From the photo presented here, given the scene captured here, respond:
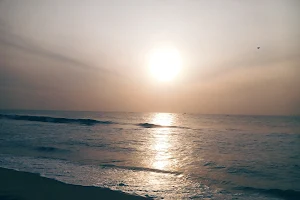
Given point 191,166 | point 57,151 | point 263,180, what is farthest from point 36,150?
point 263,180

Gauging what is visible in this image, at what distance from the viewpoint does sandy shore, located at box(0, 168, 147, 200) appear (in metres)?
9.38

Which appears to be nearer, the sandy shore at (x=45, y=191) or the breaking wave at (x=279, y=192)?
the sandy shore at (x=45, y=191)

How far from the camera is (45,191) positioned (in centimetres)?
1005

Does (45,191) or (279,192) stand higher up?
(45,191)

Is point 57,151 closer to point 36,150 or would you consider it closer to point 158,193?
point 36,150

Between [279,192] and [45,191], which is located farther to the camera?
[279,192]

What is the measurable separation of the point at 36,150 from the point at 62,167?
7.52 metres

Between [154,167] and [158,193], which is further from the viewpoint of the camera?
[154,167]

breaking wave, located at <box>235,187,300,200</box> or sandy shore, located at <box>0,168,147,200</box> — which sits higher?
sandy shore, located at <box>0,168,147,200</box>

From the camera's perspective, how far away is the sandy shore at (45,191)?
938 cm

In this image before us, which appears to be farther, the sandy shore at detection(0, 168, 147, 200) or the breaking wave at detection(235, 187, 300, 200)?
the breaking wave at detection(235, 187, 300, 200)

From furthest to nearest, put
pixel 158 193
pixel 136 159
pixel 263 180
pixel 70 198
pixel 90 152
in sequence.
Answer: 1. pixel 90 152
2. pixel 136 159
3. pixel 263 180
4. pixel 158 193
5. pixel 70 198

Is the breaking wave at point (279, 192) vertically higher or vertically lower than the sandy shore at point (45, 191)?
lower

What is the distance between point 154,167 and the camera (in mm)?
15609
